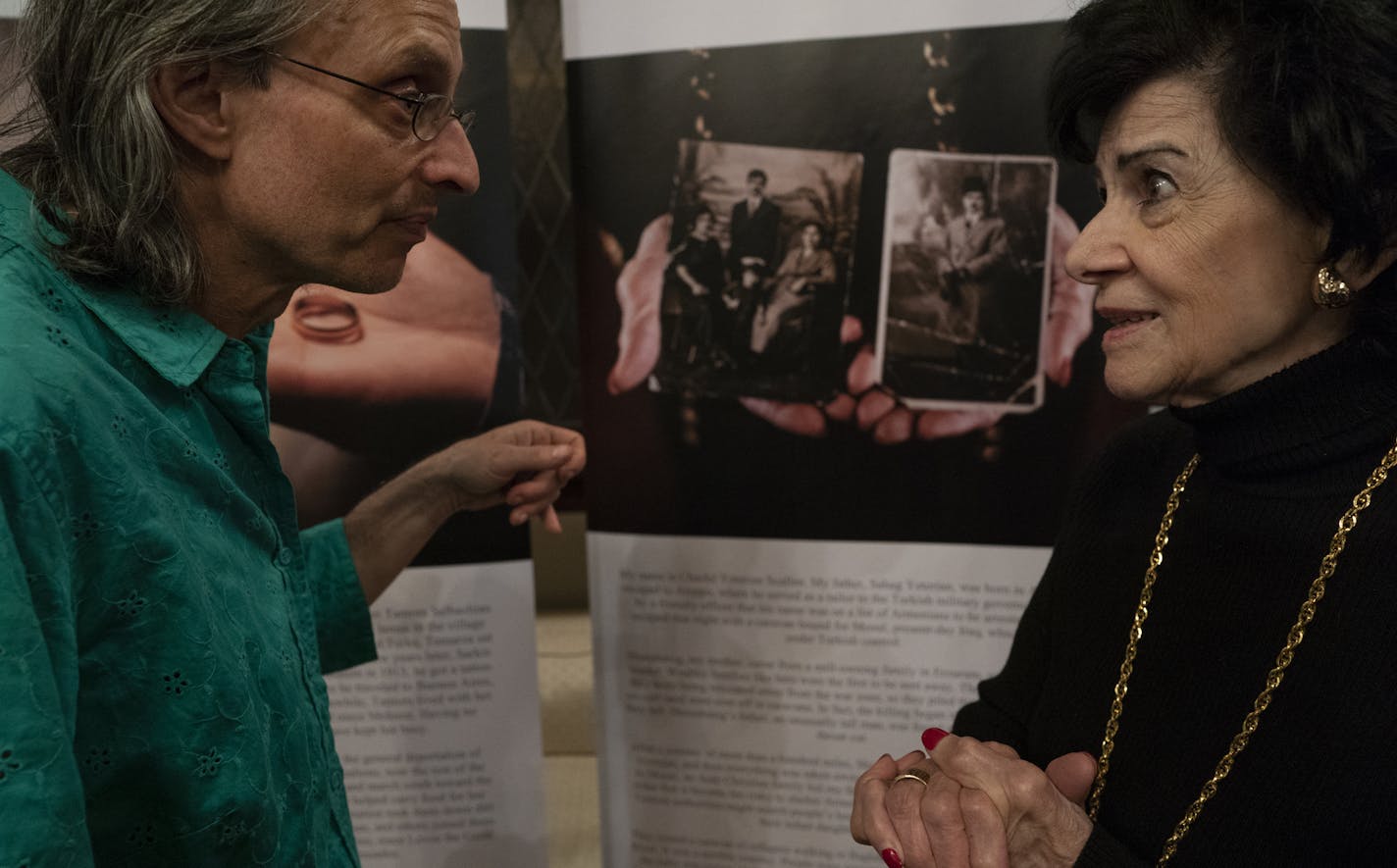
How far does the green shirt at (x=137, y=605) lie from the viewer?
2.94ft

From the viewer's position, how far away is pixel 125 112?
46.4 inches

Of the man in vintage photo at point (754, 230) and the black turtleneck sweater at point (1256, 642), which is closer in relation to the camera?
the black turtleneck sweater at point (1256, 642)

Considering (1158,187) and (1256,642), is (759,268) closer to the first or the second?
(1158,187)

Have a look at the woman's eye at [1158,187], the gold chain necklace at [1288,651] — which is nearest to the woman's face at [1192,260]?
the woman's eye at [1158,187]

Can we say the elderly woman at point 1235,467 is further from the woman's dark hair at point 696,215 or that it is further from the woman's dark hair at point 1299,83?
the woman's dark hair at point 696,215

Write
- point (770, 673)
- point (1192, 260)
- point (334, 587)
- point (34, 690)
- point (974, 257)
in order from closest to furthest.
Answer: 1. point (34, 690)
2. point (1192, 260)
3. point (334, 587)
4. point (974, 257)
5. point (770, 673)

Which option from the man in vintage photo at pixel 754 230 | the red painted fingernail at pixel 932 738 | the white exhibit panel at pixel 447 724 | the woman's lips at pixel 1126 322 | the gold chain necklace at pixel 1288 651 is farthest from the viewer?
the white exhibit panel at pixel 447 724

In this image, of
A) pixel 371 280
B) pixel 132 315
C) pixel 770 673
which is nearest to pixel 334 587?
pixel 371 280

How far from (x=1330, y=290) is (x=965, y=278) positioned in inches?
36.4

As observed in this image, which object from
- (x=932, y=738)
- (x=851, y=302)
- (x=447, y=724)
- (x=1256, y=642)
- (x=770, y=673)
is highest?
(x=851, y=302)

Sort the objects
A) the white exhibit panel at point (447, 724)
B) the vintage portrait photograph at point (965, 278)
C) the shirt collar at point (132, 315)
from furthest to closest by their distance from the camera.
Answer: the white exhibit panel at point (447, 724)
the vintage portrait photograph at point (965, 278)
the shirt collar at point (132, 315)

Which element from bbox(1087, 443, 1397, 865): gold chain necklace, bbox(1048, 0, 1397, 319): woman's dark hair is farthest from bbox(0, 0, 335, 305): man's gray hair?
bbox(1087, 443, 1397, 865): gold chain necklace

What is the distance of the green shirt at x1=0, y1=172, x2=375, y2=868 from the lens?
895 mm

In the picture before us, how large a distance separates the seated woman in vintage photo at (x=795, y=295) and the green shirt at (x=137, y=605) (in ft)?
3.52
